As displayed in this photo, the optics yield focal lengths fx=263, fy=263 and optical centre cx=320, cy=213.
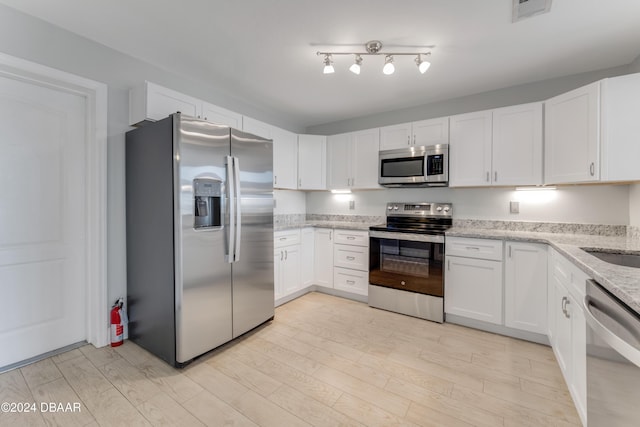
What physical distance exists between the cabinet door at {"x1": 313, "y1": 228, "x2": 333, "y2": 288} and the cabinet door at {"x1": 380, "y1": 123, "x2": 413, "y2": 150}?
1.35m

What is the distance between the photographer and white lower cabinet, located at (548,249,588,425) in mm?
1432

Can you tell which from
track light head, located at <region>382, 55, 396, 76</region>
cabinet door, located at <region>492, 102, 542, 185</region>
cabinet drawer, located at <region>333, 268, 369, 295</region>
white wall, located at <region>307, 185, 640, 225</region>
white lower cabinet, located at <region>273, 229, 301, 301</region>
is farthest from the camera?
cabinet drawer, located at <region>333, 268, 369, 295</region>

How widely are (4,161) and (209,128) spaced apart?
1452mm

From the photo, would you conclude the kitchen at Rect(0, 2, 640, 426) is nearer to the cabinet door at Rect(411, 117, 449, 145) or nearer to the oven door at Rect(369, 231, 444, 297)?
the cabinet door at Rect(411, 117, 449, 145)

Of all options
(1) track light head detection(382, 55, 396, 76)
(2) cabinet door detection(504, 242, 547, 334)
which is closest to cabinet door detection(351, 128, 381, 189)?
(1) track light head detection(382, 55, 396, 76)

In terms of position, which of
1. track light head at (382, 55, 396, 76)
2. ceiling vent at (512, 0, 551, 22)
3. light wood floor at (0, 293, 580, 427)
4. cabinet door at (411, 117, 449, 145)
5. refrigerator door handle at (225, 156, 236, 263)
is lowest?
light wood floor at (0, 293, 580, 427)

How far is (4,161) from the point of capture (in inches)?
75.2

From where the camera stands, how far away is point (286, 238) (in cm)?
325

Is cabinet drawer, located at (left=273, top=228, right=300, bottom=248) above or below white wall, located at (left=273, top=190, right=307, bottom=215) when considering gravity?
below

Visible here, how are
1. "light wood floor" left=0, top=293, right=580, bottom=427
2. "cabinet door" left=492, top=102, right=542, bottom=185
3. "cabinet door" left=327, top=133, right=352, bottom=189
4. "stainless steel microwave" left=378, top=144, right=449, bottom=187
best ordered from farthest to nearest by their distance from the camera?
"cabinet door" left=327, top=133, right=352, bottom=189, "stainless steel microwave" left=378, top=144, right=449, bottom=187, "cabinet door" left=492, top=102, right=542, bottom=185, "light wood floor" left=0, top=293, right=580, bottom=427

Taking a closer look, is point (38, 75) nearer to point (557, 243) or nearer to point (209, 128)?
point (209, 128)

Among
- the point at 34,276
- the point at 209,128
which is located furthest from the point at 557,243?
the point at 34,276

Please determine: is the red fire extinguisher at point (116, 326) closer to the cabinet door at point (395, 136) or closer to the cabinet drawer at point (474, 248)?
the cabinet drawer at point (474, 248)

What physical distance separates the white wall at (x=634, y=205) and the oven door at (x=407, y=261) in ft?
5.00
